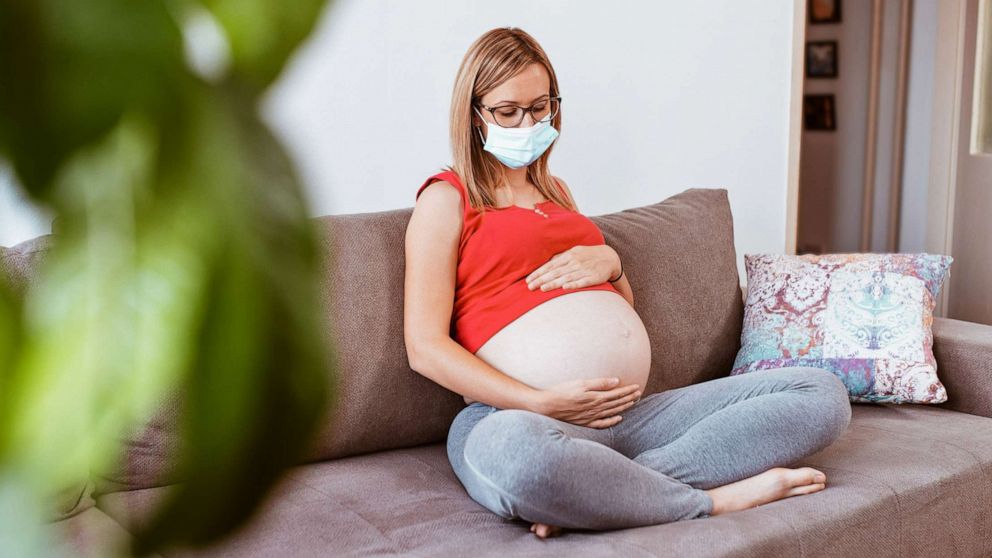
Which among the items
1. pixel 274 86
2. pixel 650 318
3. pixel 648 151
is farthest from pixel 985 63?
pixel 274 86

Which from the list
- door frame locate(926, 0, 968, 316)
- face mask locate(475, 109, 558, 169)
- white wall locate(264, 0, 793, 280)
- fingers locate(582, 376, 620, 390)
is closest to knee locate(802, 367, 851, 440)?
fingers locate(582, 376, 620, 390)

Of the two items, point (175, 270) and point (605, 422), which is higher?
point (175, 270)

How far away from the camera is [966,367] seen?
2.25 m

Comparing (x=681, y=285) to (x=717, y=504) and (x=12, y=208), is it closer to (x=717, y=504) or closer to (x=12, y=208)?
(x=717, y=504)

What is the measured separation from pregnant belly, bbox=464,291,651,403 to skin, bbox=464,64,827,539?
0.06 metres

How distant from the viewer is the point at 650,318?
2229 mm

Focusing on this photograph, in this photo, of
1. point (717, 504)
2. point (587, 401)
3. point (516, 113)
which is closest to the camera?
point (717, 504)

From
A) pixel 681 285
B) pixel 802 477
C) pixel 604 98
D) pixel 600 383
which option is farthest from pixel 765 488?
pixel 604 98

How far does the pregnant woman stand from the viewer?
61.9 inches

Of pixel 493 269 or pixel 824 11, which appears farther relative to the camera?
pixel 824 11

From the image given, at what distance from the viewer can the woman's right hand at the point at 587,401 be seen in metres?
1.78

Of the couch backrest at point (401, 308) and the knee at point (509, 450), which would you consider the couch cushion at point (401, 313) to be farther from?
the knee at point (509, 450)

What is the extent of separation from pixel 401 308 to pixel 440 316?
89mm

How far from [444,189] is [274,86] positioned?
73.4 inches
